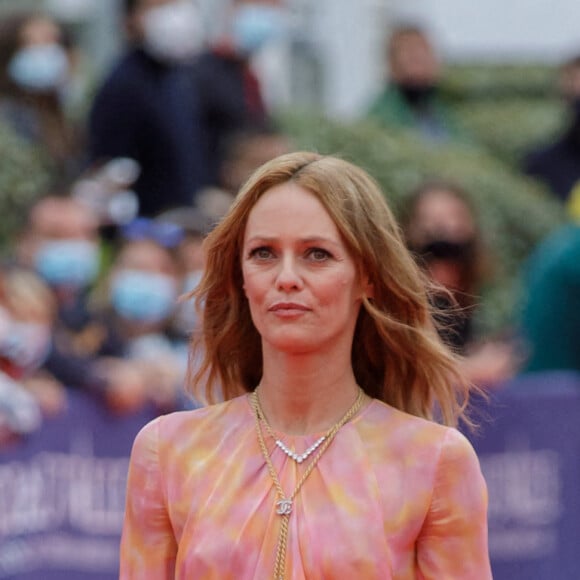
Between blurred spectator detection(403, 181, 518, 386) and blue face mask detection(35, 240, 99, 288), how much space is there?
1603 millimetres

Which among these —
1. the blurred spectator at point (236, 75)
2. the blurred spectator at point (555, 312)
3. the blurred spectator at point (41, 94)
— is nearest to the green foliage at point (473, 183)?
the blurred spectator at point (236, 75)

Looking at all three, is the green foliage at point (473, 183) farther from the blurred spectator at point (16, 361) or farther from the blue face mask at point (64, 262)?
the blurred spectator at point (16, 361)

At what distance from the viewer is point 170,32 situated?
379 inches

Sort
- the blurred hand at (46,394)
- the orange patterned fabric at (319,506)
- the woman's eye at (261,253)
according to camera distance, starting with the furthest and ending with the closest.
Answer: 1. the blurred hand at (46,394)
2. the woman's eye at (261,253)
3. the orange patterned fabric at (319,506)

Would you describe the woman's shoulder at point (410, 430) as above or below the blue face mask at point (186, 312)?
below

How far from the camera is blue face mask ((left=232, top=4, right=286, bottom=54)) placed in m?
10.6

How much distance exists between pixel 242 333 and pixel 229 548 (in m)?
0.57

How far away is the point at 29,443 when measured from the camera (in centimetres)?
730

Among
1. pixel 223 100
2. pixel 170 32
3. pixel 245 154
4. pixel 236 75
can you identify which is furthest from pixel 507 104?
pixel 245 154

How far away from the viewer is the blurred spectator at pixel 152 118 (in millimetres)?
9250

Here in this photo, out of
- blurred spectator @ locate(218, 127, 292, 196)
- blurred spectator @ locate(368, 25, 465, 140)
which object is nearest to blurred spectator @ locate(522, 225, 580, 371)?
blurred spectator @ locate(218, 127, 292, 196)

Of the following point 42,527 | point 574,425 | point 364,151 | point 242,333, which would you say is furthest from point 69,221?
point 242,333

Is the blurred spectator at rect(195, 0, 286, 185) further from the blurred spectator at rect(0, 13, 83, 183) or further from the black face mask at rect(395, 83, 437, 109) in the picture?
the black face mask at rect(395, 83, 437, 109)

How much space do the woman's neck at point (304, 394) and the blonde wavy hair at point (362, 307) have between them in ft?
0.52
